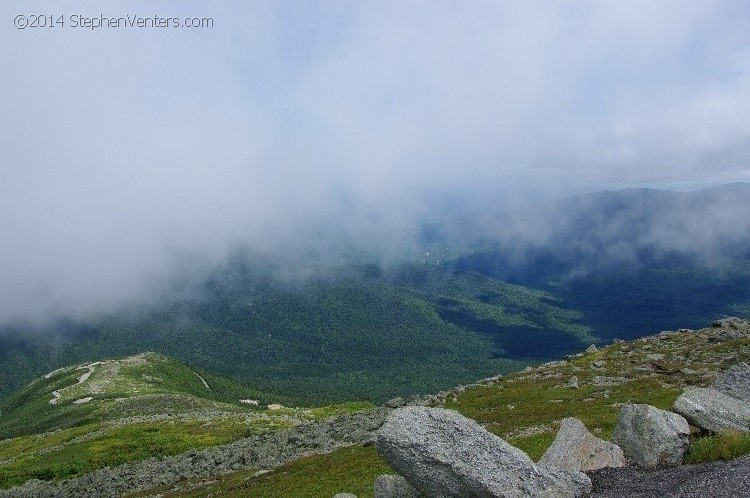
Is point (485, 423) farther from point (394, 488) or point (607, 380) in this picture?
point (394, 488)

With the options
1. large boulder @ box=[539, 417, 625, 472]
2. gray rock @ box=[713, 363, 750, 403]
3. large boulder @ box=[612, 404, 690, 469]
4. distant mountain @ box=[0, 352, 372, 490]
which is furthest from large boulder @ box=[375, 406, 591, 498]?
distant mountain @ box=[0, 352, 372, 490]

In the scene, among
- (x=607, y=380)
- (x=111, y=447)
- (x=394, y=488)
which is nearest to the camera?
(x=394, y=488)

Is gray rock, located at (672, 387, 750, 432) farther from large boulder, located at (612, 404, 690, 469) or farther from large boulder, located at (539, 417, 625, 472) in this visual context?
large boulder, located at (539, 417, 625, 472)

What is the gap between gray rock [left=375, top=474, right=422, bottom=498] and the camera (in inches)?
995

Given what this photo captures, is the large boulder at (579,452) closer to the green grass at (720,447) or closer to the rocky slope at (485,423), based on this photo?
the green grass at (720,447)

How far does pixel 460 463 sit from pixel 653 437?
11.4 meters

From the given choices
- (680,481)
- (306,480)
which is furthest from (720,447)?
(306,480)

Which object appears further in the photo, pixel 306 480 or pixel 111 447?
pixel 111 447

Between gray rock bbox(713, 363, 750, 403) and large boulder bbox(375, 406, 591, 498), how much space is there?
21168 millimetres

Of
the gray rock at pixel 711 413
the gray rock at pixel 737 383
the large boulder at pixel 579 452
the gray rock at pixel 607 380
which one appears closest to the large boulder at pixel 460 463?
the large boulder at pixel 579 452

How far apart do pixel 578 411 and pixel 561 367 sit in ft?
120

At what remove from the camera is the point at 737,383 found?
3916 centimetres

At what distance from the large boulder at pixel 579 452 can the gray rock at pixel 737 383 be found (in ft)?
52.4

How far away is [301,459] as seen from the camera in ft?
189
